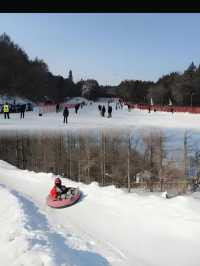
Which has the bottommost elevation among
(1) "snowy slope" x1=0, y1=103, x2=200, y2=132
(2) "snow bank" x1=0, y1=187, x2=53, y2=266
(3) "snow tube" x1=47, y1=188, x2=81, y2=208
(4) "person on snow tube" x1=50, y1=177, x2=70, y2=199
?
(3) "snow tube" x1=47, y1=188, x2=81, y2=208

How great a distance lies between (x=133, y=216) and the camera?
1059 cm

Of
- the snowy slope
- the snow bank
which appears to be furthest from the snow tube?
the snowy slope

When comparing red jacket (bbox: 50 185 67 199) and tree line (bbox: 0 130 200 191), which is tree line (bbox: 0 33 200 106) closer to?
tree line (bbox: 0 130 200 191)

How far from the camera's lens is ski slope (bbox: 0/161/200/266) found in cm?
749

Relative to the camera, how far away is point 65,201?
1264cm

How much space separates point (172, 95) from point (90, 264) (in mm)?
77952

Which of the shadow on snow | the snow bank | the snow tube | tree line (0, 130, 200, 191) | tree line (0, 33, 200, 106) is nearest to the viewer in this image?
the snow bank

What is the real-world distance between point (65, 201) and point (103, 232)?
2880 mm

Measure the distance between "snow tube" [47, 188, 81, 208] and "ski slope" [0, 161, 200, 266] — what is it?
148 mm

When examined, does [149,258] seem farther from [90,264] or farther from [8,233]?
[8,233]

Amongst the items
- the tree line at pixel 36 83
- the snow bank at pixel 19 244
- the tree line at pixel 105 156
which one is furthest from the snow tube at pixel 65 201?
the tree line at pixel 36 83

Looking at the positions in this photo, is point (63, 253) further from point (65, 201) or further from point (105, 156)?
point (105, 156)

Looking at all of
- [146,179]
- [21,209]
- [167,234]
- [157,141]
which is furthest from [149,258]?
[157,141]

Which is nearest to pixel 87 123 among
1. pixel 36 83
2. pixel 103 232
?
pixel 103 232
